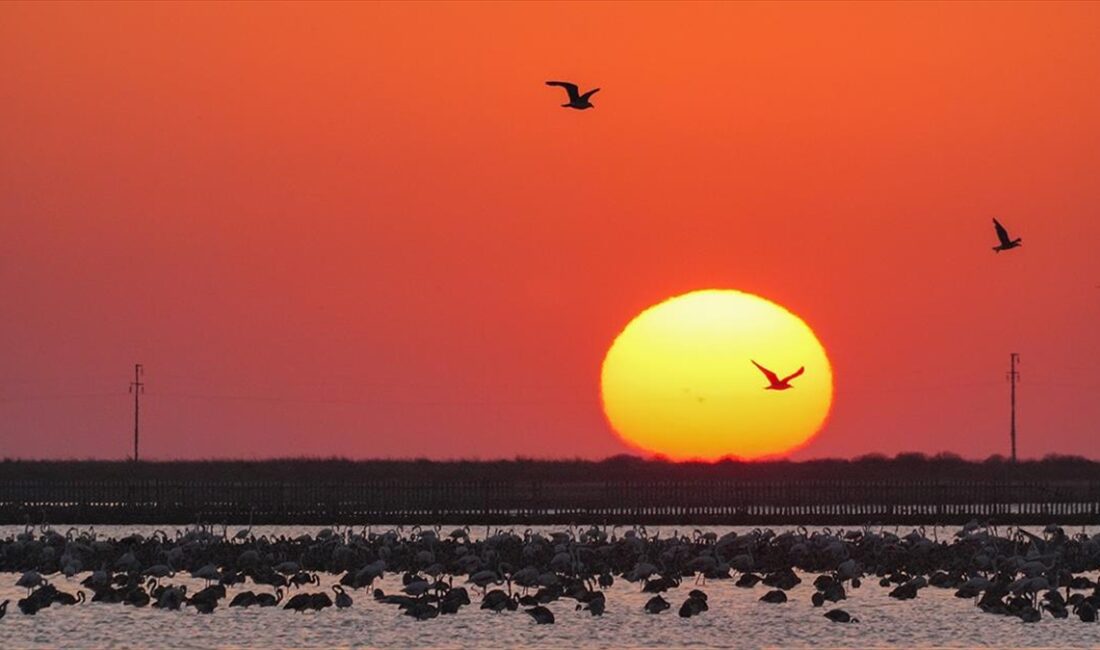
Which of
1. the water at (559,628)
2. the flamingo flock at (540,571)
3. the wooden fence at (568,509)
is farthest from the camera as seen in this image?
the wooden fence at (568,509)

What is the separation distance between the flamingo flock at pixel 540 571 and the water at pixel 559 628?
1.08 ft

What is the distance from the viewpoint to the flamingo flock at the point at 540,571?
45.1 m

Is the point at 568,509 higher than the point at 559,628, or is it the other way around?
the point at 568,509

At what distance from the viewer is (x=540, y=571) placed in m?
52.1

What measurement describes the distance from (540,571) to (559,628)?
948 centimetres

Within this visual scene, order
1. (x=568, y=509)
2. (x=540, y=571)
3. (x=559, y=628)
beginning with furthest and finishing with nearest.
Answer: (x=568, y=509) → (x=540, y=571) → (x=559, y=628)

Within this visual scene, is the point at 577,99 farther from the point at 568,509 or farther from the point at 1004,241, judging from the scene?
the point at 568,509

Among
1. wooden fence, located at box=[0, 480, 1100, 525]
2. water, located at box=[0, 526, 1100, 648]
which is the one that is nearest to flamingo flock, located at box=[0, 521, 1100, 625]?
water, located at box=[0, 526, 1100, 648]

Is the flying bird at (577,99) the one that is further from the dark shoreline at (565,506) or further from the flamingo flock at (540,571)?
the dark shoreline at (565,506)

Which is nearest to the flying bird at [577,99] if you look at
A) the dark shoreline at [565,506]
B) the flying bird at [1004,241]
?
the flying bird at [1004,241]

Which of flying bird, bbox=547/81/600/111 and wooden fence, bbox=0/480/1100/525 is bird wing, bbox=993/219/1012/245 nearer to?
flying bird, bbox=547/81/600/111

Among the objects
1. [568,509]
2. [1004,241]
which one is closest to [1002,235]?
[1004,241]

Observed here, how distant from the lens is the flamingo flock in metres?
45.1

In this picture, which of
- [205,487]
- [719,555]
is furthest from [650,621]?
[205,487]
